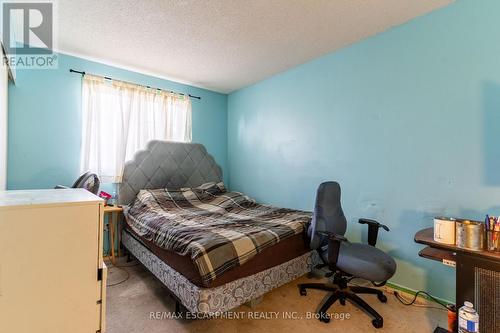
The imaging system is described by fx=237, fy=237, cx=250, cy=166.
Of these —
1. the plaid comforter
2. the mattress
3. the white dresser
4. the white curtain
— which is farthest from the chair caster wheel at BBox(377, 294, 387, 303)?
the white curtain

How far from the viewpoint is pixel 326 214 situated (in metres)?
2.13

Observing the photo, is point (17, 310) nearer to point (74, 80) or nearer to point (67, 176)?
point (67, 176)

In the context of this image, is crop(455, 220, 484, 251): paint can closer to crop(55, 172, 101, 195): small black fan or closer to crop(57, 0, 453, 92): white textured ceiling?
crop(57, 0, 453, 92): white textured ceiling

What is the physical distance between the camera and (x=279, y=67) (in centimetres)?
337

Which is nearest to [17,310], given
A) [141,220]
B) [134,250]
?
[141,220]

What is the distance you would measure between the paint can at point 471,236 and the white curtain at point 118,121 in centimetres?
359

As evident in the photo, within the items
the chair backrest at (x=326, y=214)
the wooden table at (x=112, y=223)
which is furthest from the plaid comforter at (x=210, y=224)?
the chair backrest at (x=326, y=214)

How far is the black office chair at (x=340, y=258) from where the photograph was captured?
1810 millimetres

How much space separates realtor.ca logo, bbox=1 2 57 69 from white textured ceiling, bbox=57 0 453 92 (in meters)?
0.11

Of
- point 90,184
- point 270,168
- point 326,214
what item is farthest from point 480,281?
point 90,184

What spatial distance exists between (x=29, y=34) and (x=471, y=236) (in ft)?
13.9

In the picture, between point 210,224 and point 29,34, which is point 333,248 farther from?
point 29,34

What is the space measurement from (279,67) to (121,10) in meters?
2.01

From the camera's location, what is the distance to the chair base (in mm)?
1838
